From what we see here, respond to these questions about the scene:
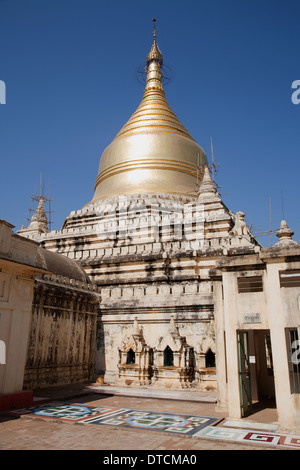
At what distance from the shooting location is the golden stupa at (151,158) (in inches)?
1092

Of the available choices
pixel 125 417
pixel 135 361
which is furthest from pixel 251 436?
pixel 135 361

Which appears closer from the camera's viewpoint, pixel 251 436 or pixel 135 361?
pixel 251 436

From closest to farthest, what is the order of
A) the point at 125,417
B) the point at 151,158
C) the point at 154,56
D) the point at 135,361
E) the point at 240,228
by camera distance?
the point at 125,417
the point at 135,361
the point at 240,228
the point at 151,158
the point at 154,56

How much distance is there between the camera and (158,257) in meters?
20.2

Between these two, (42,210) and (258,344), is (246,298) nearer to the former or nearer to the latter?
(258,344)

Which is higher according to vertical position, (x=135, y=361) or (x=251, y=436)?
(x=135, y=361)

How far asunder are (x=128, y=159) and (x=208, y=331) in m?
17.6

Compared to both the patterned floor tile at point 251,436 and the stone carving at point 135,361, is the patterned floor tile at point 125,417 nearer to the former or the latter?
the patterned floor tile at point 251,436

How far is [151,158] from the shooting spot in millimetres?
28781

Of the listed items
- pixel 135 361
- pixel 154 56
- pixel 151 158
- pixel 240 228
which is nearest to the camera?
pixel 135 361

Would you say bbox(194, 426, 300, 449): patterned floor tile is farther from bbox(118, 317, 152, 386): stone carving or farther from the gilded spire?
the gilded spire

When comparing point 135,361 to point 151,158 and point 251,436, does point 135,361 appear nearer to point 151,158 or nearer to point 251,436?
point 251,436

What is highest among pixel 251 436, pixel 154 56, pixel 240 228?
pixel 154 56
